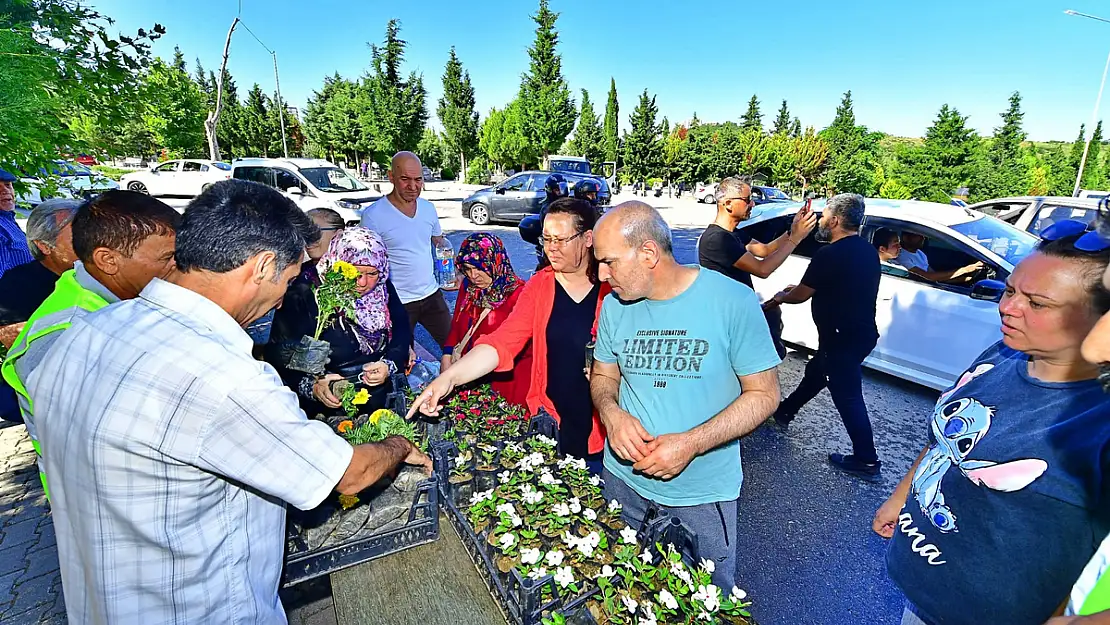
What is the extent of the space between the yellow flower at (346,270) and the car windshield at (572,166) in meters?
20.2

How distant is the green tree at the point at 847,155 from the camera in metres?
34.8

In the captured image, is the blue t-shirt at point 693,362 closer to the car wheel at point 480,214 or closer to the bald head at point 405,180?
the bald head at point 405,180

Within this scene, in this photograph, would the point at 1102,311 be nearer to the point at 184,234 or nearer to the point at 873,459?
the point at 184,234

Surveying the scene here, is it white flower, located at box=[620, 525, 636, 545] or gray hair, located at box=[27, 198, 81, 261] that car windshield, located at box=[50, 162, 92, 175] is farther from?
white flower, located at box=[620, 525, 636, 545]

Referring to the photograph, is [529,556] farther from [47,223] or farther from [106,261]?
[47,223]

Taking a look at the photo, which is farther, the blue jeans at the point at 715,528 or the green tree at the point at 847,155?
the green tree at the point at 847,155

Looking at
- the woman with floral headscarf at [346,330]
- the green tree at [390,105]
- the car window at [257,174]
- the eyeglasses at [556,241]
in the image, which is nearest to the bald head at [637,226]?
the eyeglasses at [556,241]

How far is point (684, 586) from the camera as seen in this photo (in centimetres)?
123

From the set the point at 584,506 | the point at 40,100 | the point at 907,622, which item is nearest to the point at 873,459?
the point at 907,622

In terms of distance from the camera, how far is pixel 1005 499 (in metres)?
1.34

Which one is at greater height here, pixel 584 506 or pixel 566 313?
pixel 566 313

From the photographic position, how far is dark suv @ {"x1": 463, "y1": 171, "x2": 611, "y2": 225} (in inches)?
607

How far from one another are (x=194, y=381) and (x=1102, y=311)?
7.17ft

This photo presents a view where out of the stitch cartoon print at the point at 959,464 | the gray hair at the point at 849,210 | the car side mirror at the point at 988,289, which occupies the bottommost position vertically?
the stitch cartoon print at the point at 959,464
